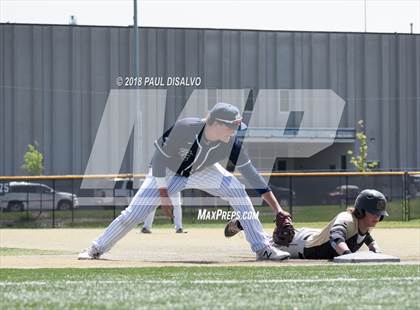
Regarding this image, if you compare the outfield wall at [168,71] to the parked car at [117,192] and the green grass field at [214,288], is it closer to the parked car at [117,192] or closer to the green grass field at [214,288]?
the parked car at [117,192]

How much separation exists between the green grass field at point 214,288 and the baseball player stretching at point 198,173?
1.52 meters

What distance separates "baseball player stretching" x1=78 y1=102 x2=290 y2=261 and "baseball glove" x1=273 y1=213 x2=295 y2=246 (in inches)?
4.6

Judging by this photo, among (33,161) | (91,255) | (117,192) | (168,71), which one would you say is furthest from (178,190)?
(168,71)

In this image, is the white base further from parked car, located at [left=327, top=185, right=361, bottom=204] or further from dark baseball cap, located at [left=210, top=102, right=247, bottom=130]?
parked car, located at [left=327, top=185, right=361, bottom=204]

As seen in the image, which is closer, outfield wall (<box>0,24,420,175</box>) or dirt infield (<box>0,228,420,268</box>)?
dirt infield (<box>0,228,420,268</box>)

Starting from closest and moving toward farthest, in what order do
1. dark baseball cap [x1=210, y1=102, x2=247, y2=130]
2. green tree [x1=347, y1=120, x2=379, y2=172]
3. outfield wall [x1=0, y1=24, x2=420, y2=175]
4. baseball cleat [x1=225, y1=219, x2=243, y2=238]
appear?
dark baseball cap [x1=210, y1=102, x2=247, y2=130], baseball cleat [x1=225, y1=219, x2=243, y2=238], outfield wall [x1=0, y1=24, x2=420, y2=175], green tree [x1=347, y1=120, x2=379, y2=172]

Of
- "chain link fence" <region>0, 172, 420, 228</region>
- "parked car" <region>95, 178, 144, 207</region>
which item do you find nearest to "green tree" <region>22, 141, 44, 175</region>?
"chain link fence" <region>0, 172, 420, 228</region>

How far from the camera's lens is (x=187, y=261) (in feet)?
36.6

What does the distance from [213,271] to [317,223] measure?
16.5 metres

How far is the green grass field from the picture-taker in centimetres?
620

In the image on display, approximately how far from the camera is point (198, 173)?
10.9 m

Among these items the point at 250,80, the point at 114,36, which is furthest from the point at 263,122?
the point at 114,36

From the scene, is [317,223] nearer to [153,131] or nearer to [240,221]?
[240,221]

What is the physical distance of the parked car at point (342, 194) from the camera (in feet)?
89.1
